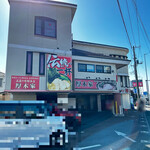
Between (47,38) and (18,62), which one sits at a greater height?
(47,38)

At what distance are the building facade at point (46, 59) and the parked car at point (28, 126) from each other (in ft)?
12.9

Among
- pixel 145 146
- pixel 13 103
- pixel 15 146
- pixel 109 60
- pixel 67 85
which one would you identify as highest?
pixel 109 60

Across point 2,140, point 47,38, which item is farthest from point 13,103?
point 47,38

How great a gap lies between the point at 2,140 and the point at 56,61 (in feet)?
23.2

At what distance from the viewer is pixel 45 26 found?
10.5 meters

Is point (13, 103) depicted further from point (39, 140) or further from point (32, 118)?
point (39, 140)

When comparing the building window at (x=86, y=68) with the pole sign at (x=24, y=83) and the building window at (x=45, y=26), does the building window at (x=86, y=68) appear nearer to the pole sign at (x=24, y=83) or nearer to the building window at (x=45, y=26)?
the building window at (x=45, y=26)

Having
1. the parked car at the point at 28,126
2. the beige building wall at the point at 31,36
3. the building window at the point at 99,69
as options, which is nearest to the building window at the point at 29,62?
the beige building wall at the point at 31,36

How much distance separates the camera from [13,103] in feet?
15.0

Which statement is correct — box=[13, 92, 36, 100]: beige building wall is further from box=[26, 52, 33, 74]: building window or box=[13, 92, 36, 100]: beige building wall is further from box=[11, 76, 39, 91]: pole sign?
box=[26, 52, 33, 74]: building window

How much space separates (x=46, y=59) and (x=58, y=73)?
5.14 feet

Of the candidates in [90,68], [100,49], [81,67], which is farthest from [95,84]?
[100,49]

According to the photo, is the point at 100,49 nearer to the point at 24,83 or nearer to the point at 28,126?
the point at 24,83

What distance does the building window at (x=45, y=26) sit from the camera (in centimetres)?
1031
